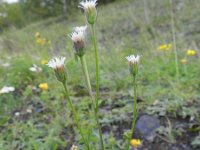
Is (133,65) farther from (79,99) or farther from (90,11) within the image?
(79,99)

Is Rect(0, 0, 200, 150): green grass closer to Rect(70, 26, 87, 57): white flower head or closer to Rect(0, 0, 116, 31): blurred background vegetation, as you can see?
Rect(70, 26, 87, 57): white flower head

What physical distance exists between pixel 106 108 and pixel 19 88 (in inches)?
31.0

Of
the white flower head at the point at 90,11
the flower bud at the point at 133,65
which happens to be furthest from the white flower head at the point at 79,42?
the flower bud at the point at 133,65

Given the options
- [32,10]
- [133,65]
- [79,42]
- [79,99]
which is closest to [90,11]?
[79,42]

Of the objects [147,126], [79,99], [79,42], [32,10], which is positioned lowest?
[147,126]

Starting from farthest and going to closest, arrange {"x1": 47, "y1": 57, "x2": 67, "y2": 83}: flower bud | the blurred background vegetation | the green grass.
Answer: the blurred background vegetation, the green grass, {"x1": 47, "y1": 57, "x2": 67, "y2": 83}: flower bud

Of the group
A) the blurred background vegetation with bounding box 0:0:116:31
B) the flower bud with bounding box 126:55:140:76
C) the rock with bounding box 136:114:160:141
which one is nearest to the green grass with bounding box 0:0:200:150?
the rock with bounding box 136:114:160:141

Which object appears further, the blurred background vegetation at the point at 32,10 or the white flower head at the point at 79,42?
the blurred background vegetation at the point at 32,10

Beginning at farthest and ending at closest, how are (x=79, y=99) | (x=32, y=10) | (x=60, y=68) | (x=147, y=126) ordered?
(x=32, y=10), (x=79, y=99), (x=147, y=126), (x=60, y=68)

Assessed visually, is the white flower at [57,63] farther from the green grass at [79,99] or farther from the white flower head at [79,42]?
the green grass at [79,99]

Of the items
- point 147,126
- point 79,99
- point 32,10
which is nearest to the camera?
point 147,126

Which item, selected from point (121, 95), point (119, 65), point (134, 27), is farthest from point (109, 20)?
point (121, 95)

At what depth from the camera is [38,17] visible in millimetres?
14539

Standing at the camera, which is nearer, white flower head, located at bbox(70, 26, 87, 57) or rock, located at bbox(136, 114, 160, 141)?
white flower head, located at bbox(70, 26, 87, 57)
